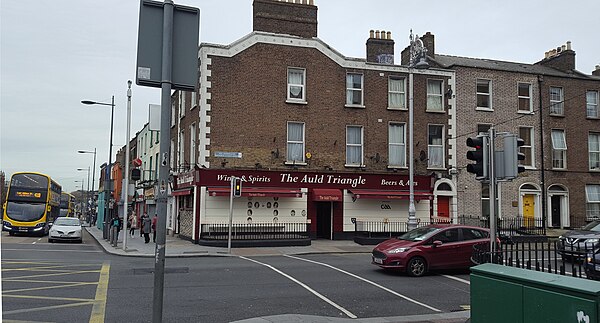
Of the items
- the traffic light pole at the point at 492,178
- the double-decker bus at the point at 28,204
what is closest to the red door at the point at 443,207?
the traffic light pole at the point at 492,178

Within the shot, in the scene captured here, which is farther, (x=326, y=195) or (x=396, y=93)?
(x=396, y=93)

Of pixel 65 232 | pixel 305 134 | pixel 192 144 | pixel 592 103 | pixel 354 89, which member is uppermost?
pixel 592 103

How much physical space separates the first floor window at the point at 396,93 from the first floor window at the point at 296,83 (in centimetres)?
508

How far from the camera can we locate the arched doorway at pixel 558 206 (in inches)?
1145

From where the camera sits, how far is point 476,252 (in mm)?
10258

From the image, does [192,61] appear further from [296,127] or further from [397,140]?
[397,140]

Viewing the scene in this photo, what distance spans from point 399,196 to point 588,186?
12280 millimetres

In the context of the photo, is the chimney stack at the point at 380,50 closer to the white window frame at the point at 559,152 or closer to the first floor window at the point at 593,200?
the white window frame at the point at 559,152

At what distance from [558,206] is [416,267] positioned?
19156 millimetres

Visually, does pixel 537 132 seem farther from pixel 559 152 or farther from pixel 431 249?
pixel 431 249

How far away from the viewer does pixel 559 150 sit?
29.7 m

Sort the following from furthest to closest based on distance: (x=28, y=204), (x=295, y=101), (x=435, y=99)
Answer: (x=28, y=204), (x=435, y=99), (x=295, y=101)

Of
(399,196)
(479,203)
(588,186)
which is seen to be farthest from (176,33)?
(588,186)

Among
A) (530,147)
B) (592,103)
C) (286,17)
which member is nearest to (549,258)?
(286,17)
